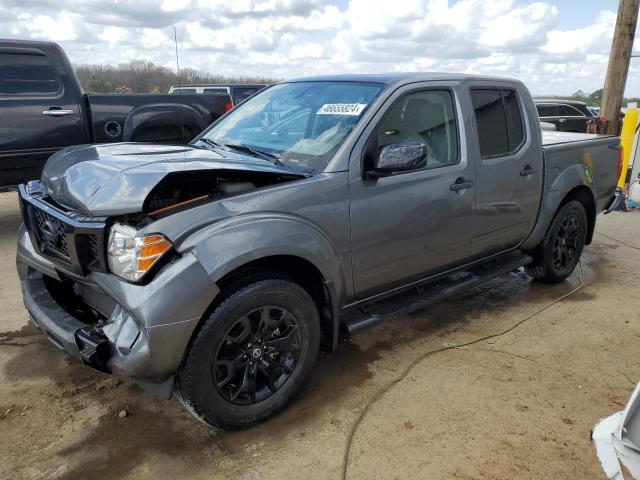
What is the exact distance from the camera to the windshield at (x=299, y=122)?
10.4ft

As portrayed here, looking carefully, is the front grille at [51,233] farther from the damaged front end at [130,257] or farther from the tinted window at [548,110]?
the tinted window at [548,110]

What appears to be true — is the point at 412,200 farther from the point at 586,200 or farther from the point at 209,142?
the point at 586,200

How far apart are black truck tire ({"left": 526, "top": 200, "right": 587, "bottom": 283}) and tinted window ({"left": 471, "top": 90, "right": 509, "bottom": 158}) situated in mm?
1088

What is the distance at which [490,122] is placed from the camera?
159 inches

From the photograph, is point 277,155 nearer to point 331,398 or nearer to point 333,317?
point 333,317

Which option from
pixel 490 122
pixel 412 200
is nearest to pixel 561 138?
pixel 490 122

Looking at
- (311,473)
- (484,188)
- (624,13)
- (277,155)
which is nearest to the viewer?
(311,473)

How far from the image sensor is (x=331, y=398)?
10.4 feet

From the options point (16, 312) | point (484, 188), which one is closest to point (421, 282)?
point (484, 188)

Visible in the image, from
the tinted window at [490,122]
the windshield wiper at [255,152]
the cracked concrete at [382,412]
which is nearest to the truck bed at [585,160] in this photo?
the tinted window at [490,122]

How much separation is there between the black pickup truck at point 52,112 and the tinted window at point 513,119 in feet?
11.2

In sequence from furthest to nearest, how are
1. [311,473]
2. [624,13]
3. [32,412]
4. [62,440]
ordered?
[624,13] < [32,412] < [62,440] < [311,473]

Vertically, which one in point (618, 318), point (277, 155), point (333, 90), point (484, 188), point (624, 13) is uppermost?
point (624, 13)

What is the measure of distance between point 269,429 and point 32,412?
A: 133 centimetres
